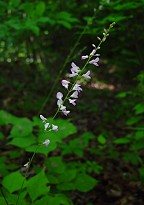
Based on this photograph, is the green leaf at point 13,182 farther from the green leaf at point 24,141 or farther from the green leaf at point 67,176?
the green leaf at point 67,176

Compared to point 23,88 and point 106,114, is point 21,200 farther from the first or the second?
point 23,88

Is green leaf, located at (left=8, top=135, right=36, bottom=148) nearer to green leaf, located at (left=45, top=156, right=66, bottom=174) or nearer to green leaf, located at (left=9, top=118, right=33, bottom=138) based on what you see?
green leaf, located at (left=9, top=118, right=33, bottom=138)

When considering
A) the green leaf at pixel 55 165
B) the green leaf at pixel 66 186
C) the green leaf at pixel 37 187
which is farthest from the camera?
the green leaf at pixel 55 165

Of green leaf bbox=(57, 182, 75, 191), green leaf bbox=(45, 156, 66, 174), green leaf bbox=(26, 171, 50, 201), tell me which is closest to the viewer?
green leaf bbox=(26, 171, 50, 201)

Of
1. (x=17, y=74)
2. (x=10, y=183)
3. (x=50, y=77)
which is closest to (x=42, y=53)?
(x=50, y=77)

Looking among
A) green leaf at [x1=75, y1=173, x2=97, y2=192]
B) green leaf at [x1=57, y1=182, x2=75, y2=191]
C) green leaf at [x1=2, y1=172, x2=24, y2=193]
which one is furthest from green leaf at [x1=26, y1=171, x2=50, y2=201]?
green leaf at [x1=75, y1=173, x2=97, y2=192]

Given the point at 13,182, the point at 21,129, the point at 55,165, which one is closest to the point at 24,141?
the point at 21,129

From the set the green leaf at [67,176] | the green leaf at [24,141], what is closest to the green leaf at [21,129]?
the green leaf at [24,141]

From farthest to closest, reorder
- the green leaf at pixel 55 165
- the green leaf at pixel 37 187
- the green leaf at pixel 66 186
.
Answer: the green leaf at pixel 55 165
the green leaf at pixel 66 186
the green leaf at pixel 37 187
